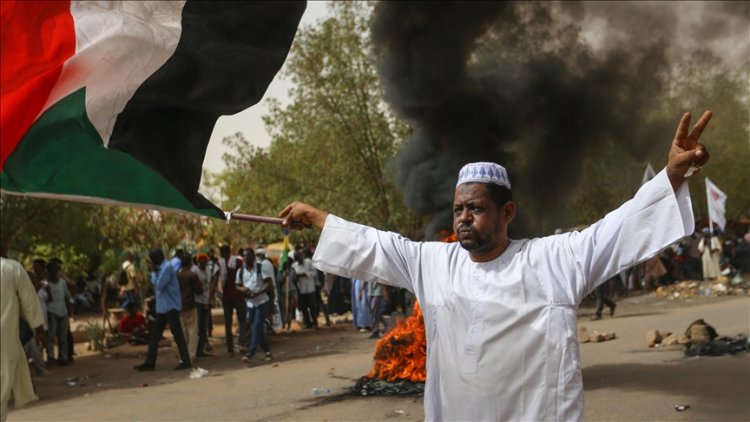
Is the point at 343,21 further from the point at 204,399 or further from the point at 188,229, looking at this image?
the point at 204,399

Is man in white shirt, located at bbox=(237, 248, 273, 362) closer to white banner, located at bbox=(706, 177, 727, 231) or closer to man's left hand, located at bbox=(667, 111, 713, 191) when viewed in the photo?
man's left hand, located at bbox=(667, 111, 713, 191)

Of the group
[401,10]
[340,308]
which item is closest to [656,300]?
[340,308]

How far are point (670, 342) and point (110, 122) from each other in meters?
9.04

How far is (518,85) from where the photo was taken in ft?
53.2

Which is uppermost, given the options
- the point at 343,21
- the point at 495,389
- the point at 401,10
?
the point at 343,21

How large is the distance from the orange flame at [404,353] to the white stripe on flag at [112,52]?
4.67 meters

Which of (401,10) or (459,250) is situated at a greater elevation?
(401,10)

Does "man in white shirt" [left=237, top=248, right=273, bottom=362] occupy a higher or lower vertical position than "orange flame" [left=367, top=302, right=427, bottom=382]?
higher

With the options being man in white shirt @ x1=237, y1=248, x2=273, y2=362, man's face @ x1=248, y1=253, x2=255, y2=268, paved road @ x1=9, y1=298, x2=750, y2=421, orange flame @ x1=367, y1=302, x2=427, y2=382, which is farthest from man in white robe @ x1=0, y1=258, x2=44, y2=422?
man's face @ x1=248, y1=253, x2=255, y2=268

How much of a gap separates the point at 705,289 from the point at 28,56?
20.2 metres

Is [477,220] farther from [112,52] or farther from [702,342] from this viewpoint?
[702,342]

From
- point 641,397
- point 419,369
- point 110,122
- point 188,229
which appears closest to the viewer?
point 110,122

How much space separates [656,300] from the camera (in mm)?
21062

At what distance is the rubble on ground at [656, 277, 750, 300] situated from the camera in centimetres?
2133
